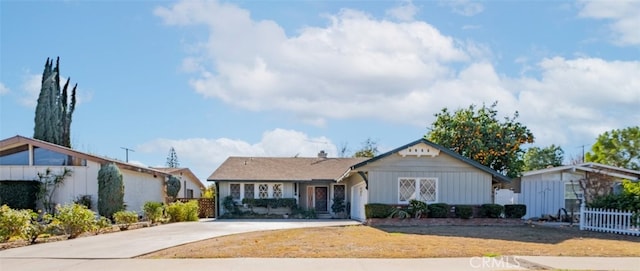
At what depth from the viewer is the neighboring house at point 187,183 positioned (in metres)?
33.8

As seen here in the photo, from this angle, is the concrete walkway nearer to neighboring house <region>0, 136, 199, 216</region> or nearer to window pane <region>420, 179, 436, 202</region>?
neighboring house <region>0, 136, 199, 216</region>

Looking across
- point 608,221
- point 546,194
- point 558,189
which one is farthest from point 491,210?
point 608,221

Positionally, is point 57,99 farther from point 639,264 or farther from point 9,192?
point 639,264

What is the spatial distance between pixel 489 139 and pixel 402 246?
799 inches

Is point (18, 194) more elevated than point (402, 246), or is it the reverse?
point (18, 194)

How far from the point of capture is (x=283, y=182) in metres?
30.0

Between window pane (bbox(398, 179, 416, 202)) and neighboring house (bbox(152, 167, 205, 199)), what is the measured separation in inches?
583

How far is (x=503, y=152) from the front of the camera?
30.9 meters

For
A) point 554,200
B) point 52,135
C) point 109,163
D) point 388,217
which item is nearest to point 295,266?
point 388,217

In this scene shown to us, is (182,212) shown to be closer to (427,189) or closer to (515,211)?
(427,189)

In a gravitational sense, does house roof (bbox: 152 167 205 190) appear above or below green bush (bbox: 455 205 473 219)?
above

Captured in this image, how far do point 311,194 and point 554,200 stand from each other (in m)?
12.8

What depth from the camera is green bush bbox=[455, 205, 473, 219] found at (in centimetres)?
2202
